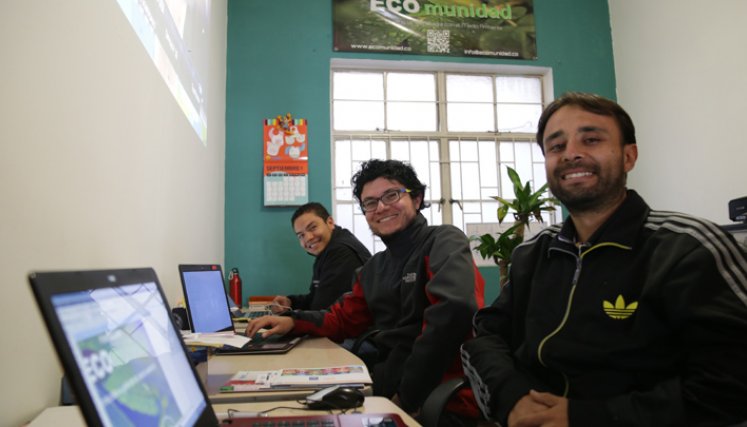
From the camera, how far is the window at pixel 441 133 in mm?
4516

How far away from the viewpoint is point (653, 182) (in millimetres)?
4383

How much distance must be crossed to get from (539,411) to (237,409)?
2.17 feet

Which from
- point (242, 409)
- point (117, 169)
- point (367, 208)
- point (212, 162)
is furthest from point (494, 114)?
point (242, 409)

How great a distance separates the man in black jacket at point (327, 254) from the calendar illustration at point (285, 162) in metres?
0.97

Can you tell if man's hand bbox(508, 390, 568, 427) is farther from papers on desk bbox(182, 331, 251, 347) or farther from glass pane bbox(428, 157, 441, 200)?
glass pane bbox(428, 157, 441, 200)

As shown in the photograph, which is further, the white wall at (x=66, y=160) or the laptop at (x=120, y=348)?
the white wall at (x=66, y=160)

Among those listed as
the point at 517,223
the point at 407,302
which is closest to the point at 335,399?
the point at 407,302

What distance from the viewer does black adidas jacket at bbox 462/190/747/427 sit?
2.98 ft

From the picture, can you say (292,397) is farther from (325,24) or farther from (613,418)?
(325,24)

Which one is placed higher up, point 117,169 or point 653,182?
point 653,182

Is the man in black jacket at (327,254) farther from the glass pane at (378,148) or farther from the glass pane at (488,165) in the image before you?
the glass pane at (488,165)

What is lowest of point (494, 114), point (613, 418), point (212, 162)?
point (613, 418)

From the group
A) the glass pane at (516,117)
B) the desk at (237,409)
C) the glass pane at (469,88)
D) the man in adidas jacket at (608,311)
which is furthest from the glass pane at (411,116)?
the desk at (237,409)

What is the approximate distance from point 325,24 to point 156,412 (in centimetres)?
439
